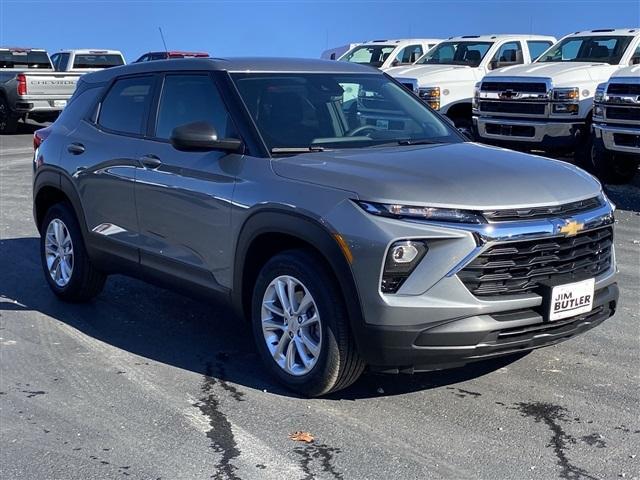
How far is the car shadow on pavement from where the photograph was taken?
5.02 m

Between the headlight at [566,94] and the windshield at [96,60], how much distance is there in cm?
1410

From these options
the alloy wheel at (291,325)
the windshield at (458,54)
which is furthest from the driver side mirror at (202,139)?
the windshield at (458,54)

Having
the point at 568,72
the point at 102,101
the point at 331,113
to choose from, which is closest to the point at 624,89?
the point at 568,72

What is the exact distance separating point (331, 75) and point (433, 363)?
2204 millimetres

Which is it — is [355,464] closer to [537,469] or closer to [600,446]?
[537,469]

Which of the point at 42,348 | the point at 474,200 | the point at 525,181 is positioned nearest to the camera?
the point at 474,200

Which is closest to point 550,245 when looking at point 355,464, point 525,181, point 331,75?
point 525,181

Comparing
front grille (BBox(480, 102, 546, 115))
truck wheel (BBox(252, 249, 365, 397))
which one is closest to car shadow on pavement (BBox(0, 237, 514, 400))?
truck wheel (BBox(252, 249, 365, 397))

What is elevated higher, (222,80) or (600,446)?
(222,80)

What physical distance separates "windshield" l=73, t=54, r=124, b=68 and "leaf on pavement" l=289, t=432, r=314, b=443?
67.6 feet

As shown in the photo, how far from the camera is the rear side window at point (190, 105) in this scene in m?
5.27

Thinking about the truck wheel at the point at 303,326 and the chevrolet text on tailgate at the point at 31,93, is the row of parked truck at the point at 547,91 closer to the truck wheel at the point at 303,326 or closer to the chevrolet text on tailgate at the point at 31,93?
the truck wheel at the point at 303,326

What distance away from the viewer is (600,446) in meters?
4.11

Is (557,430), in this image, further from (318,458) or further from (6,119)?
(6,119)
